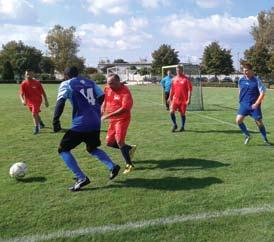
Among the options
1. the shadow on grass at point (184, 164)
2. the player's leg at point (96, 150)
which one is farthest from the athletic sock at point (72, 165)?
the shadow on grass at point (184, 164)

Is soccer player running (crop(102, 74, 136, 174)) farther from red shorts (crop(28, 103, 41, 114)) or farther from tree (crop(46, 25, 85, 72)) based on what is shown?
tree (crop(46, 25, 85, 72))

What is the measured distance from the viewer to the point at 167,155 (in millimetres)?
9117

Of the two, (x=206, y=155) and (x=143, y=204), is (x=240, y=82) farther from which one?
(x=143, y=204)

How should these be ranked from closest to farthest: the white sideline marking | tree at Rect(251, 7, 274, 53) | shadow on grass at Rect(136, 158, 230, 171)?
1. the white sideline marking
2. shadow on grass at Rect(136, 158, 230, 171)
3. tree at Rect(251, 7, 274, 53)

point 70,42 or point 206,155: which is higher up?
point 70,42

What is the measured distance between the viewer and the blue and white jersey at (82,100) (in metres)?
6.45

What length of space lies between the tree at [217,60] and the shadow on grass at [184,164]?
7485 centimetres

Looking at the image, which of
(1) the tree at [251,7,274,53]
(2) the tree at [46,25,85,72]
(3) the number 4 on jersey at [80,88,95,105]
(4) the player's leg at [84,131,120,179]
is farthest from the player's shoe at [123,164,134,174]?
(2) the tree at [46,25,85,72]

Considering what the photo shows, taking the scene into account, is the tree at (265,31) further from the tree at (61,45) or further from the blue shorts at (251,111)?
the blue shorts at (251,111)

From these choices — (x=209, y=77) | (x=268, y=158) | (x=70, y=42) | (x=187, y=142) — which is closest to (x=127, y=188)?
(x=268, y=158)

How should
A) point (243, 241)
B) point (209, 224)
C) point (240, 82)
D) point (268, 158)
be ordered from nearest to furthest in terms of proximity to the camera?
point (243, 241) → point (209, 224) → point (268, 158) → point (240, 82)

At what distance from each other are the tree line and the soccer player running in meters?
56.4

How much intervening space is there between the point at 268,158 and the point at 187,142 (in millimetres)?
2559

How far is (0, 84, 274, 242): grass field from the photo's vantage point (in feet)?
16.0
